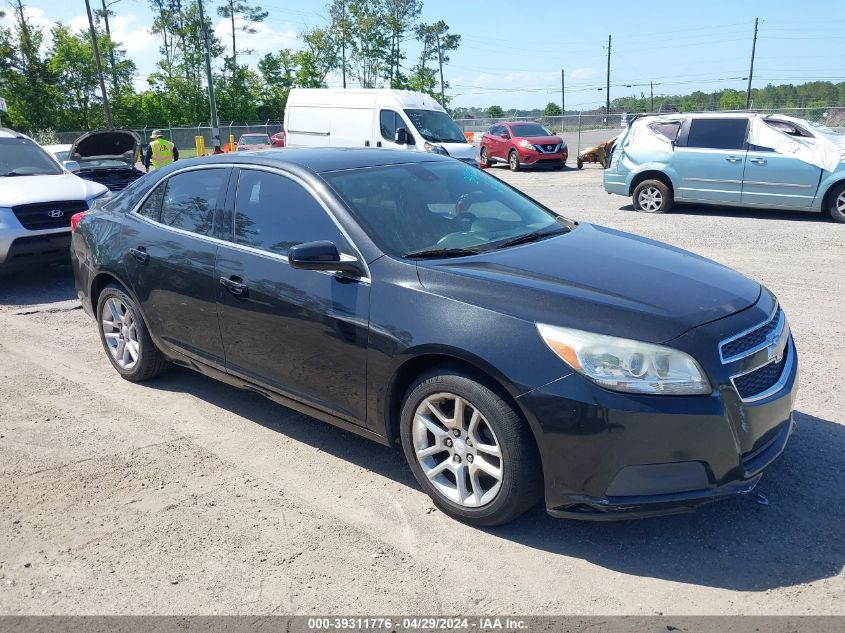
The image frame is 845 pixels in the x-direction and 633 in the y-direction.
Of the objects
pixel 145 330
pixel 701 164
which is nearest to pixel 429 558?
pixel 145 330

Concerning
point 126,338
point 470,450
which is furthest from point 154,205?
point 470,450

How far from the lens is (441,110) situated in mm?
20234

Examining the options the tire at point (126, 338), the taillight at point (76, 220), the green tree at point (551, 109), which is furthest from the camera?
the green tree at point (551, 109)

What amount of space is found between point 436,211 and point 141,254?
2.10 metres

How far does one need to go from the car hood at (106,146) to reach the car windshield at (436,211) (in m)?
10.4

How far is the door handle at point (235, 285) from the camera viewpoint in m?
4.16

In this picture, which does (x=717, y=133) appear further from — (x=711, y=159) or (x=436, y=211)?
(x=436, y=211)

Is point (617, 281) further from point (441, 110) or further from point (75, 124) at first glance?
point (75, 124)

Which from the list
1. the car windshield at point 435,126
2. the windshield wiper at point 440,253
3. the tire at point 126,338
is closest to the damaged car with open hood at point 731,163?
the car windshield at point 435,126

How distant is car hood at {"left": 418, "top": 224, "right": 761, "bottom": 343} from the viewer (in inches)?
122

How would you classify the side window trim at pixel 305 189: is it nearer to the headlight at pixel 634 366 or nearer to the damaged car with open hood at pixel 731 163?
the headlight at pixel 634 366

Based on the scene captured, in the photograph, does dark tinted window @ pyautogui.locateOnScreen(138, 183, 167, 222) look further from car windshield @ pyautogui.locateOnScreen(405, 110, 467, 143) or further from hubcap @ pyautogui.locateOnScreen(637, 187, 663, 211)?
car windshield @ pyautogui.locateOnScreen(405, 110, 467, 143)

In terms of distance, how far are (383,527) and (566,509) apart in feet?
2.93

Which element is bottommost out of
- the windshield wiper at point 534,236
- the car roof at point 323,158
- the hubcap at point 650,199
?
the hubcap at point 650,199
